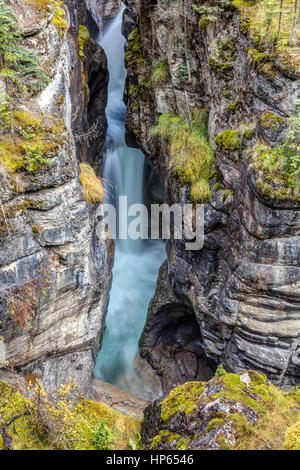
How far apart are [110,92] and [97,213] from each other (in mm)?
14057

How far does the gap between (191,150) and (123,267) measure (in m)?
8.06

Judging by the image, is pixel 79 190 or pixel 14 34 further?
pixel 79 190

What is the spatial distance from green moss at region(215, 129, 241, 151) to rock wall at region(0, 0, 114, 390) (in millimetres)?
Result: 4919

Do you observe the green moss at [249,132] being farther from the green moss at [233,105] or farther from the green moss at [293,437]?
the green moss at [293,437]

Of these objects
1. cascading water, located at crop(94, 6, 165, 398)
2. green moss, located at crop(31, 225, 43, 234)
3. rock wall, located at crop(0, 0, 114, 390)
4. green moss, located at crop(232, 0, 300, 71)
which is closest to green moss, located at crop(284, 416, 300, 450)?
rock wall, located at crop(0, 0, 114, 390)

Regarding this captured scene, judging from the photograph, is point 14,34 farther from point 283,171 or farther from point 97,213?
point 283,171

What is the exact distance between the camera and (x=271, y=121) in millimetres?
9352

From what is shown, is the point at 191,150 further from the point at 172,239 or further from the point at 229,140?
the point at 172,239

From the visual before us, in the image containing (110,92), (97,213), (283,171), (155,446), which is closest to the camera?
(155,446)

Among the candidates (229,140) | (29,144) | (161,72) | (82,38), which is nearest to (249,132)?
(229,140)

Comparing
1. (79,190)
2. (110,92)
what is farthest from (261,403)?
(110,92)

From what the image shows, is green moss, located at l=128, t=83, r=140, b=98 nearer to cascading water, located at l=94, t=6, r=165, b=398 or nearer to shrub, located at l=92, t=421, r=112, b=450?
cascading water, located at l=94, t=6, r=165, b=398

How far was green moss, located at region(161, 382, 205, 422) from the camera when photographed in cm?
662

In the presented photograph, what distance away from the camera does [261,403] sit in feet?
20.9
